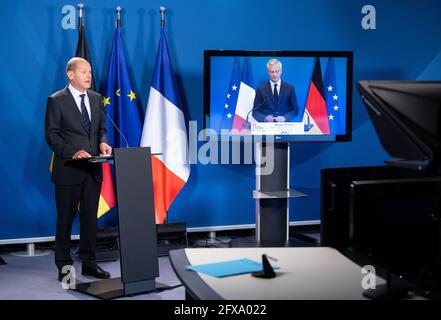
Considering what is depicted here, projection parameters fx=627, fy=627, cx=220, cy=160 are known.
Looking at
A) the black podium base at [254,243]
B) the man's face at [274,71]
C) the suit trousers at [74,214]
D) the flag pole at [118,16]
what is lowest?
the black podium base at [254,243]

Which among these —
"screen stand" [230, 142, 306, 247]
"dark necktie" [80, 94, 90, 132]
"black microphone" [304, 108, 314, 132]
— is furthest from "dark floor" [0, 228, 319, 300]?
"dark necktie" [80, 94, 90, 132]

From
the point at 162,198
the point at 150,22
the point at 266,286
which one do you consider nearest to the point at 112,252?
the point at 162,198

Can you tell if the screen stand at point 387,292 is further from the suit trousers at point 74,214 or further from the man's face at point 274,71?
the man's face at point 274,71

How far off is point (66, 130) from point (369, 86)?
2.94m

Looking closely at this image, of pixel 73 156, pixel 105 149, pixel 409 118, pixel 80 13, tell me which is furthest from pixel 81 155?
pixel 409 118

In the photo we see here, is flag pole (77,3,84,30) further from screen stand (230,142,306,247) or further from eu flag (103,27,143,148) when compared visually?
screen stand (230,142,306,247)

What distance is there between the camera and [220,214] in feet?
19.3

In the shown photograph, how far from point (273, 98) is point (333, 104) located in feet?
1.74

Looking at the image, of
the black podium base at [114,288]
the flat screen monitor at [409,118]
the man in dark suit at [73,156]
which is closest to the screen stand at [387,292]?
the flat screen monitor at [409,118]

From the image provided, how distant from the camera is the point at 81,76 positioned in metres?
4.40

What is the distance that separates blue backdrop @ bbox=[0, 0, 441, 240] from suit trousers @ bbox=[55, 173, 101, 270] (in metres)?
1.06

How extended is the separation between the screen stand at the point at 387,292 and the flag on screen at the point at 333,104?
3.68 meters

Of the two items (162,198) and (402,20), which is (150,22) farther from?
(402,20)

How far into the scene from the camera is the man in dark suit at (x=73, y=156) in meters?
4.33
